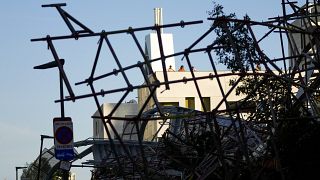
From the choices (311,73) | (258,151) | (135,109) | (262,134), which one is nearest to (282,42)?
(311,73)

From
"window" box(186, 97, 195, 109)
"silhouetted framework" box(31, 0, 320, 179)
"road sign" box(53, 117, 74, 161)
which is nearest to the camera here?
"silhouetted framework" box(31, 0, 320, 179)

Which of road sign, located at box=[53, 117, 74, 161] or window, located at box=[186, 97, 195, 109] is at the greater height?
window, located at box=[186, 97, 195, 109]

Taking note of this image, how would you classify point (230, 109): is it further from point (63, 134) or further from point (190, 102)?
point (190, 102)

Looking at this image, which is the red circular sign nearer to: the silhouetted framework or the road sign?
the road sign

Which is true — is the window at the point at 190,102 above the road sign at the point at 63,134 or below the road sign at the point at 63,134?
above

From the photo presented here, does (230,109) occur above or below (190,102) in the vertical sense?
below

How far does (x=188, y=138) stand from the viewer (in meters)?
19.7

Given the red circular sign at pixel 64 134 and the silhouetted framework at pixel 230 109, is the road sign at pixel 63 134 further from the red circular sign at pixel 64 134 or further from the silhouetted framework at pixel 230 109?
the silhouetted framework at pixel 230 109

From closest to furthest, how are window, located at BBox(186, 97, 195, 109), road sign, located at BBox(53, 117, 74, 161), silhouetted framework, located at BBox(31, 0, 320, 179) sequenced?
silhouetted framework, located at BBox(31, 0, 320, 179), road sign, located at BBox(53, 117, 74, 161), window, located at BBox(186, 97, 195, 109)

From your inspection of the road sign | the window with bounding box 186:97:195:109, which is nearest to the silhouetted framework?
the road sign

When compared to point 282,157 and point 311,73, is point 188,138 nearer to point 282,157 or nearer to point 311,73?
point 311,73

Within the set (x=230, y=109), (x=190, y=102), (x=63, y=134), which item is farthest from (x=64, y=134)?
(x=190, y=102)

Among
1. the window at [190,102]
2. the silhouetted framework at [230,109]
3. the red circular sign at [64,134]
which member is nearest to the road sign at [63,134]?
the red circular sign at [64,134]

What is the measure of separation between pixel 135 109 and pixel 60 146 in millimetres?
70582
